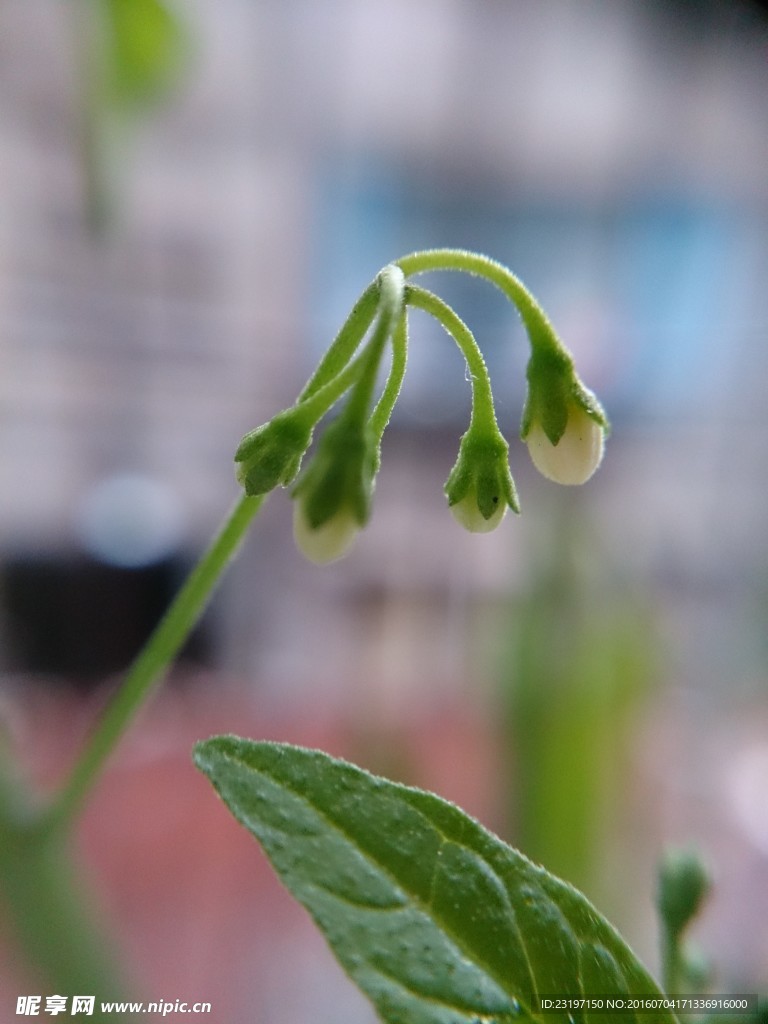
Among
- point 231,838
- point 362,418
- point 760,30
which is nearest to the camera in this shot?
point 362,418

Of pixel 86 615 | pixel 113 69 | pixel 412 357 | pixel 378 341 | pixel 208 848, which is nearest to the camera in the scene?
pixel 378 341

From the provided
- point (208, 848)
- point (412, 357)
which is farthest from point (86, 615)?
point (412, 357)

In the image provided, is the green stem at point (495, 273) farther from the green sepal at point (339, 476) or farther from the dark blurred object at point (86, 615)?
the dark blurred object at point (86, 615)

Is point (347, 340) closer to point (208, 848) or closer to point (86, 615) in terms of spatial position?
point (208, 848)

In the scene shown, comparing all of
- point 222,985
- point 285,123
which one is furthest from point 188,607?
point 285,123

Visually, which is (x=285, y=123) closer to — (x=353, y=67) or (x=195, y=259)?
(x=353, y=67)

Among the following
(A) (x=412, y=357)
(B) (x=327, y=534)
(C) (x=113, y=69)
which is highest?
(C) (x=113, y=69)

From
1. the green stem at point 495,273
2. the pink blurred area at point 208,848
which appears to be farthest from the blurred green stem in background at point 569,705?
the green stem at point 495,273
